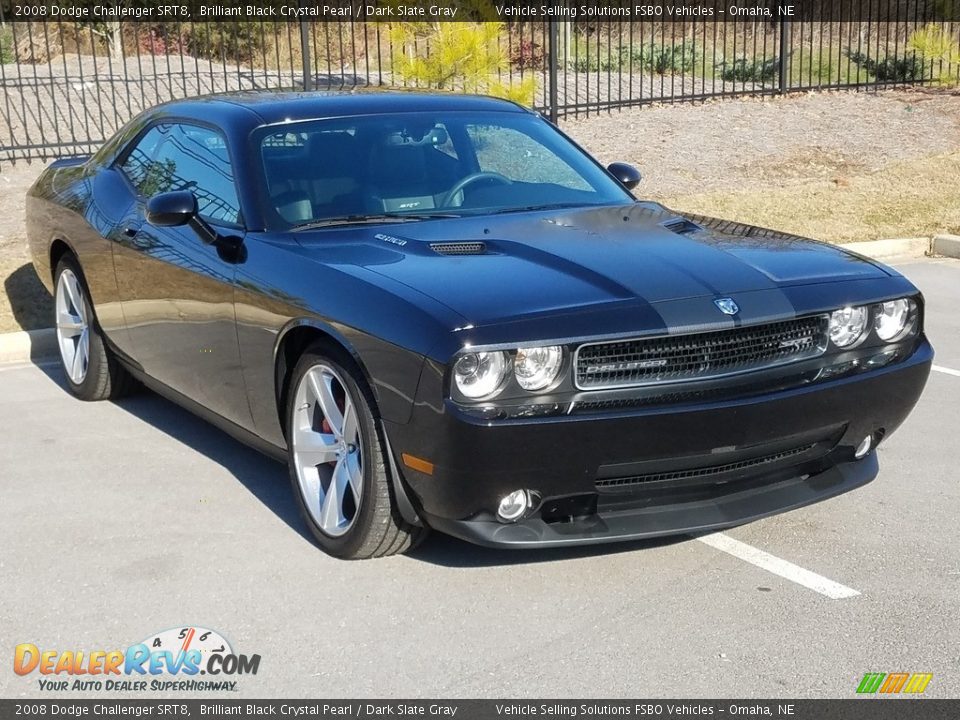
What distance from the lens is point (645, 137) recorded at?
14.6 metres

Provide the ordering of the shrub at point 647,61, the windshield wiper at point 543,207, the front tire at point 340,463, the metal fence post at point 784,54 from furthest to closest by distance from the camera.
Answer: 1. the shrub at point 647,61
2. the metal fence post at point 784,54
3. the windshield wiper at point 543,207
4. the front tire at point 340,463

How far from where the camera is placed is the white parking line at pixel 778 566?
4.30 meters

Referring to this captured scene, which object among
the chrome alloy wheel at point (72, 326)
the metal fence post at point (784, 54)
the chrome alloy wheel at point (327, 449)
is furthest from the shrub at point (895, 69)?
the chrome alloy wheel at point (327, 449)

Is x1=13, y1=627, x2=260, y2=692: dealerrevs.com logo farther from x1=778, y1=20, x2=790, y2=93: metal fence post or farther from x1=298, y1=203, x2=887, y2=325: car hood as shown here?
x1=778, y1=20, x2=790, y2=93: metal fence post

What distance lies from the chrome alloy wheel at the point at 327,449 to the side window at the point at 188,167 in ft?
3.09

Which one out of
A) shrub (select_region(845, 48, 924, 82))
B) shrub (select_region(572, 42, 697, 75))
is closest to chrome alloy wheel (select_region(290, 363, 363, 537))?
shrub (select_region(845, 48, 924, 82))

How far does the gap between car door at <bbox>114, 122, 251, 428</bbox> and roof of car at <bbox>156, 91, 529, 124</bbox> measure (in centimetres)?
18

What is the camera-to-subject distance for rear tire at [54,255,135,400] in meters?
6.69

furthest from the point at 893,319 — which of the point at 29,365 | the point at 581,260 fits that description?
the point at 29,365

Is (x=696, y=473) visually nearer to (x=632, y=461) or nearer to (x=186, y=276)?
(x=632, y=461)

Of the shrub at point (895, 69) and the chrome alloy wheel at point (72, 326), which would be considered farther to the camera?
the shrub at point (895, 69)

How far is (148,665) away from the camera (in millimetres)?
3891

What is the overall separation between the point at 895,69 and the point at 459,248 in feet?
52.1

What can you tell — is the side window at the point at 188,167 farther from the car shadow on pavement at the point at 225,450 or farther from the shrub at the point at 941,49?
the shrub at the point at 941,49
